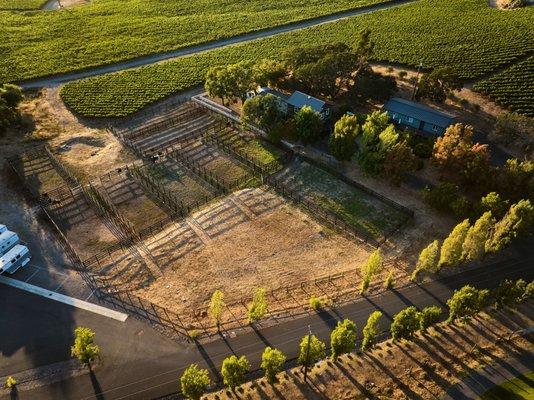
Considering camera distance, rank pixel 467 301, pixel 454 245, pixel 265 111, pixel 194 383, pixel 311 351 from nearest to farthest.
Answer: pixel 194 383 → pixel 311 351 → pixel 467 301 → pixel 454 245 → pixel 265 111

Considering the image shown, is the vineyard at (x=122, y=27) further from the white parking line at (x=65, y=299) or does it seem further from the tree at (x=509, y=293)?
the tree at (x=509, y=293)

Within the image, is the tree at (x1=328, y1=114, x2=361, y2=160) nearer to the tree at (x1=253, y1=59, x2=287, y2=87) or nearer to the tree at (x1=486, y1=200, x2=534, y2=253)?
the tree at (x1=253, y1=59, x2=287, y2=87)

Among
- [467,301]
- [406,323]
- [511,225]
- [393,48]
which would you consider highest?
[393,48]

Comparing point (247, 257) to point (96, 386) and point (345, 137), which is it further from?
point (345, 137)

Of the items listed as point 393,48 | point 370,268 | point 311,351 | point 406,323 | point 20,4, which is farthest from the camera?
point 20,4

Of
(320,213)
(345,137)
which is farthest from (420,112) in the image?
(320,213)

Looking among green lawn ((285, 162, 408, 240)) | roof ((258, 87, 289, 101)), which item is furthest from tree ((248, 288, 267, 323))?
roof ((258, 87, 289, 101))

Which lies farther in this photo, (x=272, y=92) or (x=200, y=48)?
(x=200, y=48)
